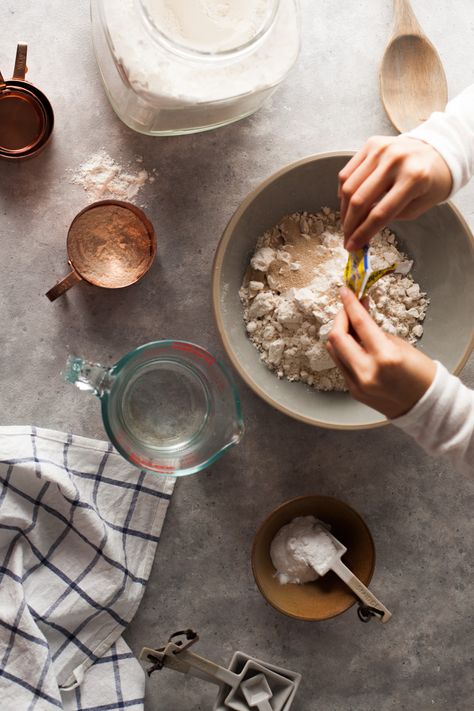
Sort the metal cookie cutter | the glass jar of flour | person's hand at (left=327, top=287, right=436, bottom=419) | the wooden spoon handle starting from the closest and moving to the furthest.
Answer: person's hand at (left=327, top=287, right=436, bottom=419) → the glass jar of flour → the metal cookie cutter → the wooden spoon handle

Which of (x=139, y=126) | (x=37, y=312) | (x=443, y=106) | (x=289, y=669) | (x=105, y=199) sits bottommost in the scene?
(x=289, y=669)

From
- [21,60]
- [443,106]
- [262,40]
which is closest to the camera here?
[262,40]

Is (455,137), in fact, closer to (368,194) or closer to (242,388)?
(368,194)

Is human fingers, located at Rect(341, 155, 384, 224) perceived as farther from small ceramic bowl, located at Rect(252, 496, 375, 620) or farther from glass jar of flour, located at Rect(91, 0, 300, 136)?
small ceramic bowl, located at Rect(252, 496, 375, 620)

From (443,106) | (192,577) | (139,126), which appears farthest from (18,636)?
(443,106)

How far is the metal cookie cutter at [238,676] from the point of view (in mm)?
1216

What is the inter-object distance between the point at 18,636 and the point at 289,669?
0.53 meters

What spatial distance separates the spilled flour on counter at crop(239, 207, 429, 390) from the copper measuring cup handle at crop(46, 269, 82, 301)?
30 centimetres

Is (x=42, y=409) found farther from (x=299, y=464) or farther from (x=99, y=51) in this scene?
(x=99, y=51)

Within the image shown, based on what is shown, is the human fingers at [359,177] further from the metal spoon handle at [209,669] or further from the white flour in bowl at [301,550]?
the metal spoon handle at [209,669]

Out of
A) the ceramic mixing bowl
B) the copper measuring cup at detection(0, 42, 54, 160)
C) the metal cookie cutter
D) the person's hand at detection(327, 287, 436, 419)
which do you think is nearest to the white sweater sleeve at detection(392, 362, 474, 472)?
the person's hand at detection(327, 287, 436, 419)

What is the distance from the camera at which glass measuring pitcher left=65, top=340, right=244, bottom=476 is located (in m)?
1.28

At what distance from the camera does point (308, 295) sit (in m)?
1.18

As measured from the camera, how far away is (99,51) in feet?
4.22
